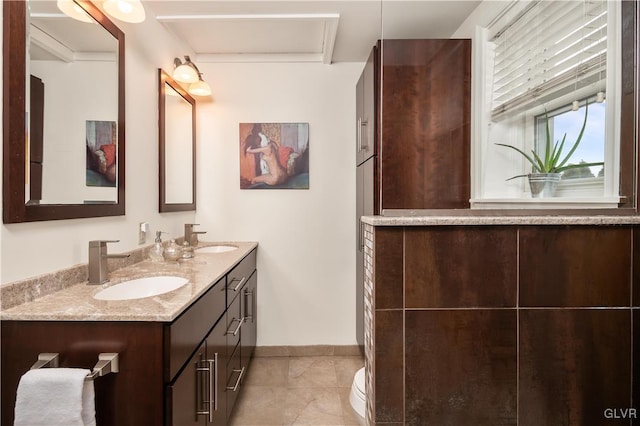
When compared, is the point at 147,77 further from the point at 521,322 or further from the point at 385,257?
the point at 521,322

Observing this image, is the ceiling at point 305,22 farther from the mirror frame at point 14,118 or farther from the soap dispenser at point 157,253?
the soap dispenser at point 157,253

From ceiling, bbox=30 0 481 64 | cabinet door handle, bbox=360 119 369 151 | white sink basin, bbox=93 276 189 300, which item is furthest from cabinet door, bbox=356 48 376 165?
white sink basin, bbox=93 276 189 300

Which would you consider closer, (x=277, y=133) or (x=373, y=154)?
(x=373, y=154)

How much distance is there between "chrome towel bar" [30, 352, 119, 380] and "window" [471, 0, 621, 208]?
1.62 m

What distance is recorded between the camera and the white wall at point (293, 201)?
2.62 m

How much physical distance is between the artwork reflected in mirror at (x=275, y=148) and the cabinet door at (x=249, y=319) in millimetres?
896

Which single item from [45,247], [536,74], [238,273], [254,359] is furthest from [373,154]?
[254,359]

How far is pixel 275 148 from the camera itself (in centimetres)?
261

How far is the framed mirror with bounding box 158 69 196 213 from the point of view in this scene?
2.02 metres

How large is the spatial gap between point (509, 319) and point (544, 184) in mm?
700

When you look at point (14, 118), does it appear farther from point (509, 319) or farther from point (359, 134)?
point (359, 134)

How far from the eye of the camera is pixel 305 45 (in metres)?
2.48

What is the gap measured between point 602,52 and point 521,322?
1.18 meters

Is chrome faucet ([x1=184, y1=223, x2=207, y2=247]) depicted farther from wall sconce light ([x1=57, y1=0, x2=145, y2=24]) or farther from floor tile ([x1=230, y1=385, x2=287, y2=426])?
wall sconce light ([x1=57, y1=0, x2=145, y2=24])
